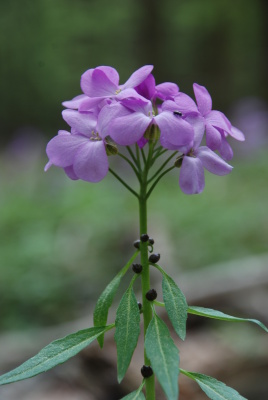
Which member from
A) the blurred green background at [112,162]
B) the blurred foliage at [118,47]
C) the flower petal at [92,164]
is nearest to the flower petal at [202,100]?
the flower petal at [92,164]

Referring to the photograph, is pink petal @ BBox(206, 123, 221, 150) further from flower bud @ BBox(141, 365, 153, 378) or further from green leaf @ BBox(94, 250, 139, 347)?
flower bud @ BBox(141, 365, 153, 378)

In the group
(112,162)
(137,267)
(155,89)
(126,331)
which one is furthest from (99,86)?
(112,162)

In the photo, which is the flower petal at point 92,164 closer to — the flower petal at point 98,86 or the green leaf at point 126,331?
the flower petal at point 98,86

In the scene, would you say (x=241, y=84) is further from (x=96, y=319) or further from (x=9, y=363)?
→ (x=96, y=319)

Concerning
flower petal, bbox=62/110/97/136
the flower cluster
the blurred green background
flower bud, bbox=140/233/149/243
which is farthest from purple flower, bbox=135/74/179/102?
the blurred green background

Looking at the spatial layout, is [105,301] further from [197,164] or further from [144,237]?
[197,164]

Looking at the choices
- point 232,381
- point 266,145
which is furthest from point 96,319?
point 266,145

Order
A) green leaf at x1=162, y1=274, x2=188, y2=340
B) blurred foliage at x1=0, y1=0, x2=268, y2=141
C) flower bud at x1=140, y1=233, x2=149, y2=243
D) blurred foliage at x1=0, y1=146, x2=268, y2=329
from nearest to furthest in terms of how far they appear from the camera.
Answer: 1. green leaf at x1=162, y1=274, x2=188, y2=340
2. flower bud at x1=140, y1=233, x2=149, y2=243
3. blurred foliage at x1=0, y1=146, x2=268, y2=329
4. blurred foliage at x1=0, y1=0, x2=268, y2=141
